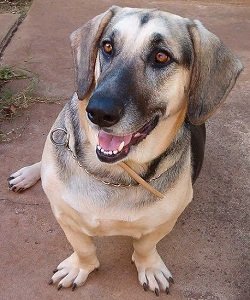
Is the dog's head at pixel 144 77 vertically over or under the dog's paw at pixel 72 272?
over

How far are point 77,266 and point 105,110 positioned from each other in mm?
1256

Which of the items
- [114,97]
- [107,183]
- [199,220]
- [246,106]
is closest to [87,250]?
[107,183]

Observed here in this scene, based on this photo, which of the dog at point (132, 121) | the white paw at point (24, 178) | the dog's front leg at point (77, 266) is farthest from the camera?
the white paw at point (24, 178)

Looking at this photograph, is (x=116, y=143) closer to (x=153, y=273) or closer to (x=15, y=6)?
(x=153, y=273)

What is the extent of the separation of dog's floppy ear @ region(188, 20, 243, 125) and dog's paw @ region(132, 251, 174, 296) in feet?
3.15

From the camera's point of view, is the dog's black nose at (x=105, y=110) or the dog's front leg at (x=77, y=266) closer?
the dog's black nose at (x=105, y=110)

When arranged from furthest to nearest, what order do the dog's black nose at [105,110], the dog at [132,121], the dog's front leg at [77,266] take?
the dog's front leg at [77,266]
the dog at [132,121]
the dog's black nose at [105,110]

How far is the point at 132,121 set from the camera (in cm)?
230

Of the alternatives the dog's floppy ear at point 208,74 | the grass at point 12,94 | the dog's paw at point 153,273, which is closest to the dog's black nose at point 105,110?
the dog's floppy ear at point 208,74

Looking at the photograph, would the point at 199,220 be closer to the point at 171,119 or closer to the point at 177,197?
the point at 177,197

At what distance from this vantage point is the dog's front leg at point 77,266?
9.78 ft

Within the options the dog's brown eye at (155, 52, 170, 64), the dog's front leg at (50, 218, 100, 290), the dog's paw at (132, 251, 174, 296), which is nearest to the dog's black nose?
the dog's brown eye at (155, 52, 170, 64)

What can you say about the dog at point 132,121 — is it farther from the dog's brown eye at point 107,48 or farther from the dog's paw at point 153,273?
the dog's paw at point 153,273

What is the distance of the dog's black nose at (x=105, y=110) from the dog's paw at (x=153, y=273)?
3.69 feet
